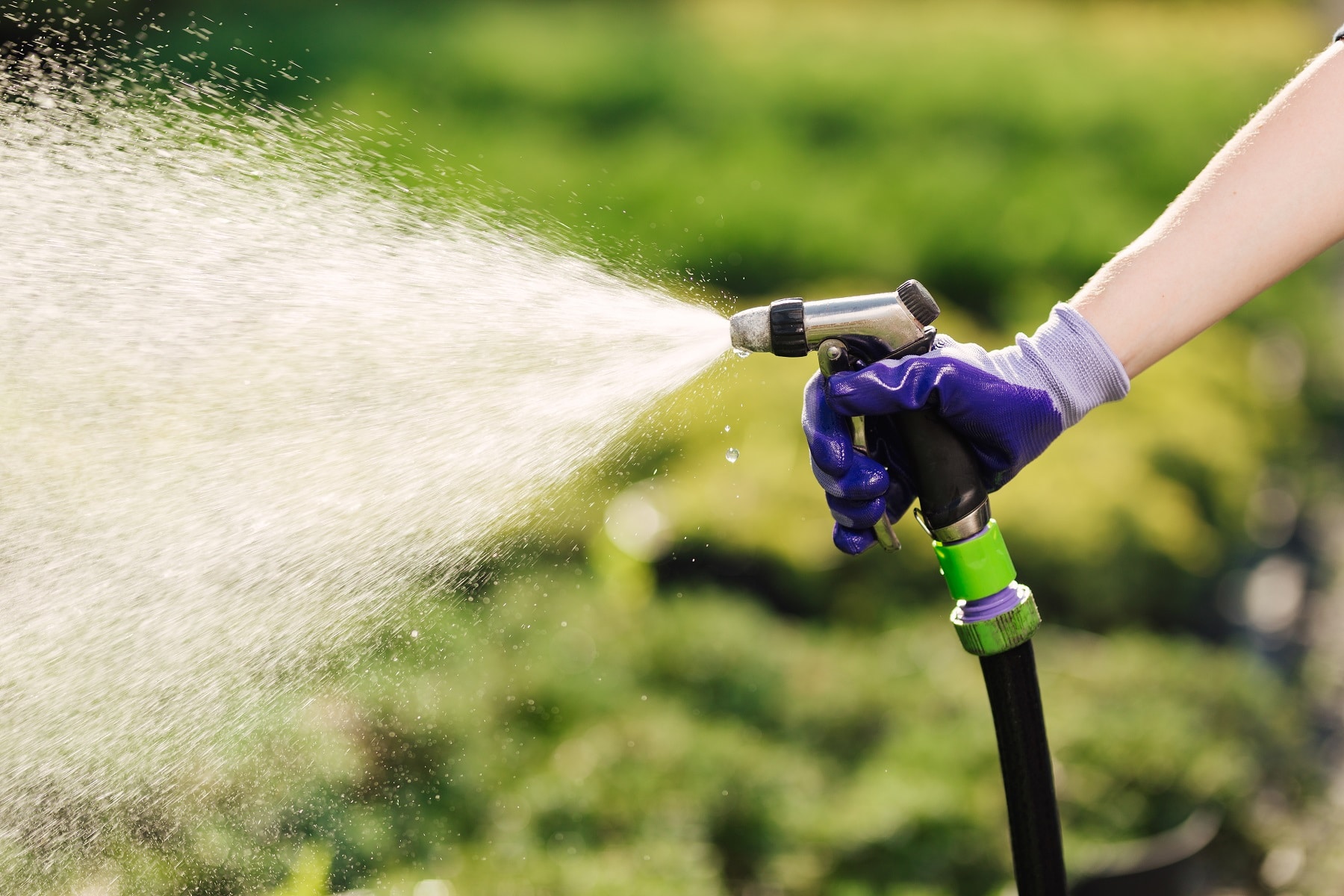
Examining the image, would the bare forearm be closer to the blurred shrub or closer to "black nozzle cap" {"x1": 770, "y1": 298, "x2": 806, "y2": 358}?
"black nozzle cap" {"x1": 770, "y1": 298, "x2": 806, "y2": 358}

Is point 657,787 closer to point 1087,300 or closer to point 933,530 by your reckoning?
point 933,530

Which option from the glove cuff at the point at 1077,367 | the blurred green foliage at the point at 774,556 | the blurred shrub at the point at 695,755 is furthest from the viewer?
the blurred green foliage at the point at 774,556

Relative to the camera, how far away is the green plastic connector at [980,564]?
4.69 ft

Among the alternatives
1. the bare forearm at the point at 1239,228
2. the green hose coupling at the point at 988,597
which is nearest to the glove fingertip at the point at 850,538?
the green hose coupling at the point at 988,597

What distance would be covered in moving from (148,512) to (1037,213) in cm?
586

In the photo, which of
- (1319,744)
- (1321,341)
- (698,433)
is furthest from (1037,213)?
(1319,744)

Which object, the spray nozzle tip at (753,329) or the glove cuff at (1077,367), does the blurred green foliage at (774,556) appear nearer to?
the spray nozzle tip at (753,329)

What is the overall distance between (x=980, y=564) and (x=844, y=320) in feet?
1.25

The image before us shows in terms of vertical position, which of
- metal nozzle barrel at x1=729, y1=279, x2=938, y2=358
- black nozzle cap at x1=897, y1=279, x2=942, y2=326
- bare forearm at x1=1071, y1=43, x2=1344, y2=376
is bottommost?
metal nozzle barrel at x1=729, y1=279, x2=938, y2=358

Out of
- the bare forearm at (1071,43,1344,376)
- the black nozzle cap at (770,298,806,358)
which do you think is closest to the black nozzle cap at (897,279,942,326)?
the black nozzle cap at (770,298,806,358)

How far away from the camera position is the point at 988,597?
1.43 metres

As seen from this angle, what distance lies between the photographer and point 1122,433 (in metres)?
4.93

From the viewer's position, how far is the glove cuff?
1.49m

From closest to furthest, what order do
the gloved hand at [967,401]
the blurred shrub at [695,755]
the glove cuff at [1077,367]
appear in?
the gloved hand at [967,401]
the glove cuff at [1077,367]
the blurred shrub at [695,755]
